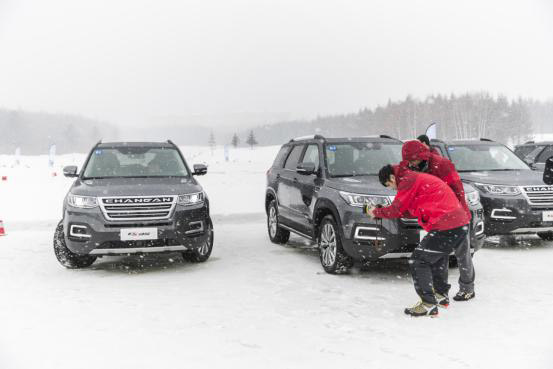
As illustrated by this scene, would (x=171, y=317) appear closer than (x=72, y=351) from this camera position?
No

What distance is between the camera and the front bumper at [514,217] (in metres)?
8.68

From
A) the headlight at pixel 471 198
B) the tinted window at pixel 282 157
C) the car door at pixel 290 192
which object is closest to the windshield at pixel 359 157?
the car door at pixel 290 192

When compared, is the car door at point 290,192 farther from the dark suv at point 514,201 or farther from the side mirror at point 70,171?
the side mirror at point 70,171

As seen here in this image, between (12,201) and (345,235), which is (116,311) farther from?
(12,201)

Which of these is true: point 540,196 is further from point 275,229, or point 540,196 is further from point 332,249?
point 275,229

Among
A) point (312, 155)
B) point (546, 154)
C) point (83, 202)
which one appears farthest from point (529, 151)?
point (83, 202)

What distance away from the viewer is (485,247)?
364 inches

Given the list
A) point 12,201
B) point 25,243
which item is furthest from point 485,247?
point 12,201

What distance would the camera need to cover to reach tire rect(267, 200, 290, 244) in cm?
962

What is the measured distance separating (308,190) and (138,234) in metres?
2.62

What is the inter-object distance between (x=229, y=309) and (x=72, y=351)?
171cm

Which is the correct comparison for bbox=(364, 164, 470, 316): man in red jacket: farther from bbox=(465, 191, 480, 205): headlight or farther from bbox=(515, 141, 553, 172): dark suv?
bbox=(515, 141, 553, 172): dark suv

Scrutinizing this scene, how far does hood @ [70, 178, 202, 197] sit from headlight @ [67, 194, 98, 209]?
0.21 feet

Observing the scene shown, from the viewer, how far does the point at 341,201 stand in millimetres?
6785
